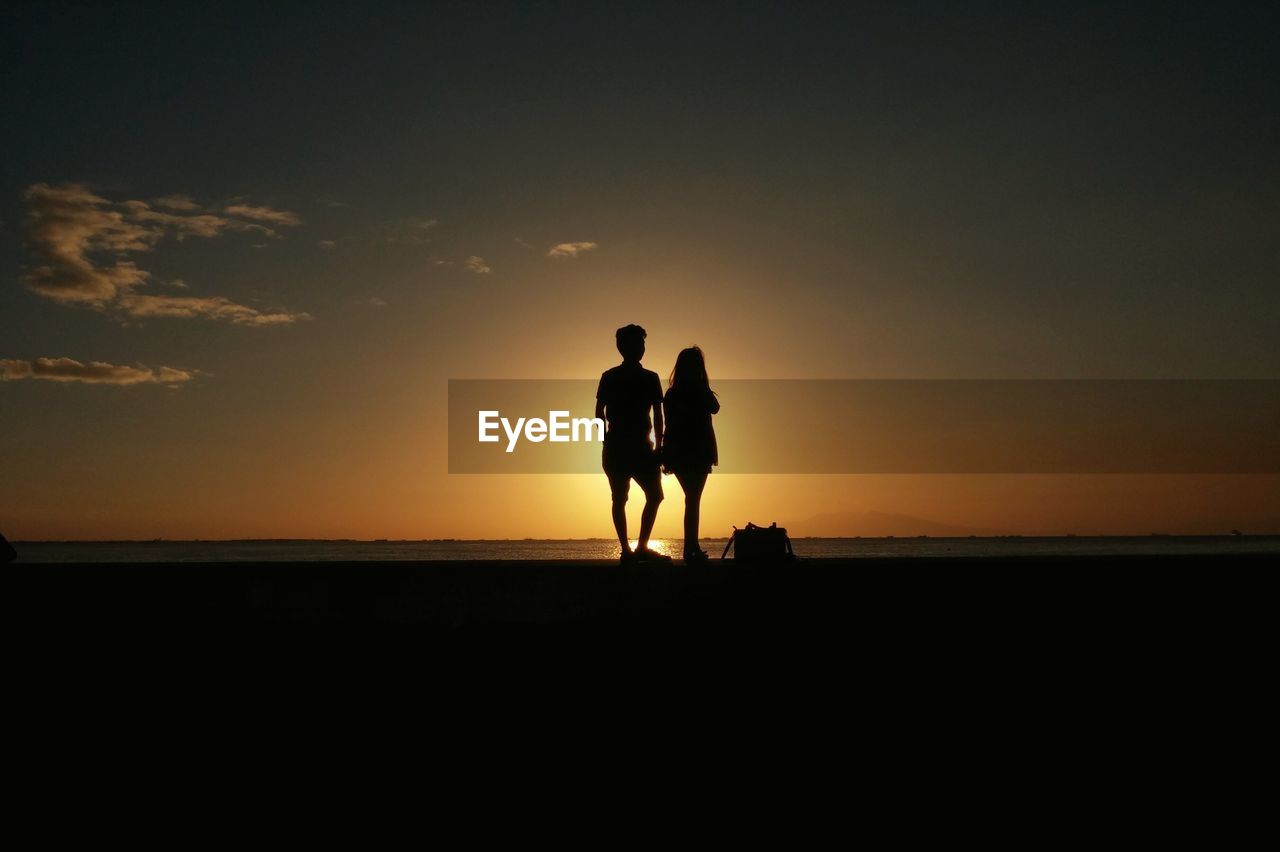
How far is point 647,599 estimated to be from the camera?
833cm

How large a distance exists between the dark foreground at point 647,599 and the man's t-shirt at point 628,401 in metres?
2.13

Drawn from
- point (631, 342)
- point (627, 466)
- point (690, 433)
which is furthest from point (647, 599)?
point (631, 342)

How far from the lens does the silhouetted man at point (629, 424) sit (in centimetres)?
1068

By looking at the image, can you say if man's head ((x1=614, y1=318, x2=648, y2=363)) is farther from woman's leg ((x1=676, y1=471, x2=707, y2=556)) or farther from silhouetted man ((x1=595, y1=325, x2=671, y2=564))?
woman's leg ((x1=676, y1=471, x2=707, y2=556))

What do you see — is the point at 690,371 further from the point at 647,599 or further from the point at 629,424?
the point at 647,599

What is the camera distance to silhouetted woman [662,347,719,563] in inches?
425

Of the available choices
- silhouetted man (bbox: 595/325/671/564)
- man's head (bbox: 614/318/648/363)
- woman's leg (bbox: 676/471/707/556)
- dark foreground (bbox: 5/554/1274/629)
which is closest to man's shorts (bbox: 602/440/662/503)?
silhouetted man (bbox: 595/325/671/564)

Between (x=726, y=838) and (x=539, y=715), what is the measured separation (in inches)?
87.7

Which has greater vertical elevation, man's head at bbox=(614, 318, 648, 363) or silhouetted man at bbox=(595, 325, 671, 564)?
man's head at bbox=(614, 318, 648, 363)

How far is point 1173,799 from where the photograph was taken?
5102 millimetres

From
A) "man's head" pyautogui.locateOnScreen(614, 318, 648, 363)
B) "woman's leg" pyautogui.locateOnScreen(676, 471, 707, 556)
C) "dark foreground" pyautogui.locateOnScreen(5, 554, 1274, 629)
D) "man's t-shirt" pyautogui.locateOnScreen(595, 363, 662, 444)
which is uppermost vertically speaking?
"man's head" pyautogui.locateOnScreen(614, 318, 648, 363)

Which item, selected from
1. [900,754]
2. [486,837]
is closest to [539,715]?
[486,837]

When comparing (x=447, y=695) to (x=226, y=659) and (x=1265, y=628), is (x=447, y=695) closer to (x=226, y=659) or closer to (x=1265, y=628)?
(x=226, y=659)

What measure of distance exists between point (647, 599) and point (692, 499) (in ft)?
9.24
